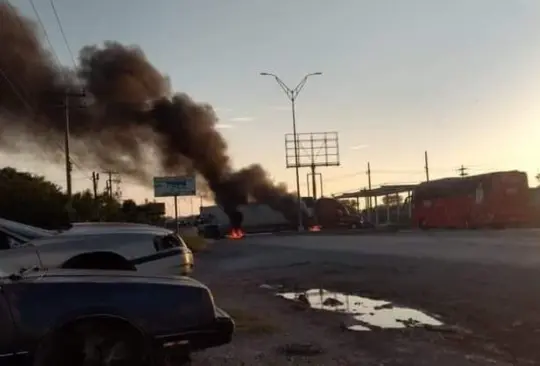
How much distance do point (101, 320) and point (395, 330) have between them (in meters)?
4.80

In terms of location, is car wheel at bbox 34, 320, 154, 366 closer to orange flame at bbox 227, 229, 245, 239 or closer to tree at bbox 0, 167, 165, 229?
tree at bbox 0, 167, 165, 229

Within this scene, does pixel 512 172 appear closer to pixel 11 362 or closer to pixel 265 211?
pixel 265 211

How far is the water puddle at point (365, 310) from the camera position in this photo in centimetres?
981

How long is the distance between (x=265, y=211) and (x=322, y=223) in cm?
443

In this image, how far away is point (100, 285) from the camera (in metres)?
5.42

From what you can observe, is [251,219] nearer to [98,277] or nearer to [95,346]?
[98,277]

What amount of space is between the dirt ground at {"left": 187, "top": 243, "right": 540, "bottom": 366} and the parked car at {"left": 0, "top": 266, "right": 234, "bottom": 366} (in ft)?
6.11

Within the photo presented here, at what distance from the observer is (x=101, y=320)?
532 centimetres

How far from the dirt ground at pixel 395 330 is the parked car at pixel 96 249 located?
1266 mm

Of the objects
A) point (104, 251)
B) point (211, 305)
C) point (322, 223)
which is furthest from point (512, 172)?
point (211, 305)

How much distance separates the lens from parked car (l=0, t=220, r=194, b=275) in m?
9.10

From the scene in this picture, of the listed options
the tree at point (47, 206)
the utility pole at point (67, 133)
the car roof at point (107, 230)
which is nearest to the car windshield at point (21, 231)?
the car roof at point (107, 230)

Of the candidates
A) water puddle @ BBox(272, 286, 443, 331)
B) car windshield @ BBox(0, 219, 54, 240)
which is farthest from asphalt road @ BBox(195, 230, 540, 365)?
car windshield @ BBox(0, 219, 54, 240)

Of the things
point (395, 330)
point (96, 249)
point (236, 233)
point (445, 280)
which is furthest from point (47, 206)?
point (395, 330)
